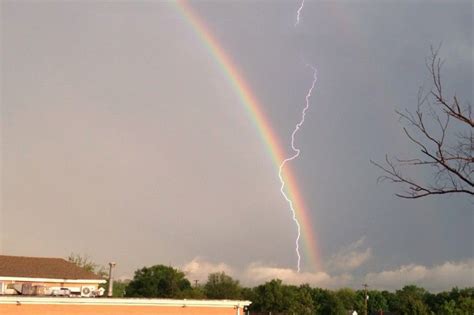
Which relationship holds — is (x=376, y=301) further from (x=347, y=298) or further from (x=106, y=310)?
(x=106, y=310)

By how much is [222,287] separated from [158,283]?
882 cm

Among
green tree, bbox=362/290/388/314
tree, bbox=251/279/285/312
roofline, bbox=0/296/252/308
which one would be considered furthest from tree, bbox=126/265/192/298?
green tree, bbox=362/290/388/314

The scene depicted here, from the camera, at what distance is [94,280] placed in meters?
32.2

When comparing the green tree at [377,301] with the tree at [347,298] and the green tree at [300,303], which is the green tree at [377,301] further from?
the green tree at [300,303]

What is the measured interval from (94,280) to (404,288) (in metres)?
104

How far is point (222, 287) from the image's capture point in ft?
243

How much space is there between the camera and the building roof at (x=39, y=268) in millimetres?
30766

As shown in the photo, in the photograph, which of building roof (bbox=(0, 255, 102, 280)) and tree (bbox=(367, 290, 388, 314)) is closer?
building roof (bbox=(0, 255, 102, 280))

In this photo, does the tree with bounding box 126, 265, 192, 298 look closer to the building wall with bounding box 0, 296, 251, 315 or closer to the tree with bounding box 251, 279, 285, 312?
the tree with bounding box 251, 279, 285, 312

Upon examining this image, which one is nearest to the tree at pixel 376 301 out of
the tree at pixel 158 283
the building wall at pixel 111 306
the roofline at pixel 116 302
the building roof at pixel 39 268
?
the tree at pixel 158 283

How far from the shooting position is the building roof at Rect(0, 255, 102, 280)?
30.8 meters

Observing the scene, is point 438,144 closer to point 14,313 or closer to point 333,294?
point 14,313

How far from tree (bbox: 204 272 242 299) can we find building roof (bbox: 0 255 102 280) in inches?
1554

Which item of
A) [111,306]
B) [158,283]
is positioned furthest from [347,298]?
[111,306]
